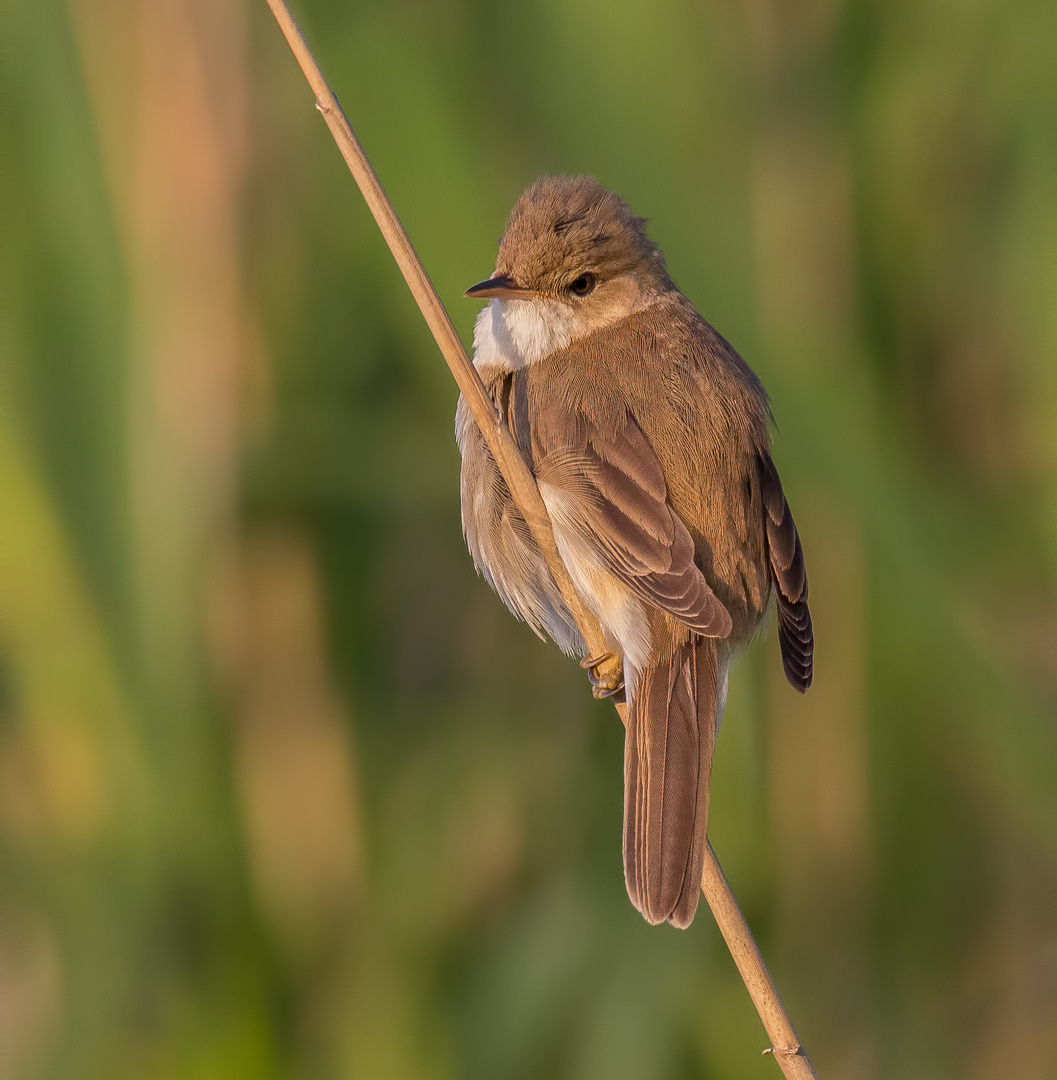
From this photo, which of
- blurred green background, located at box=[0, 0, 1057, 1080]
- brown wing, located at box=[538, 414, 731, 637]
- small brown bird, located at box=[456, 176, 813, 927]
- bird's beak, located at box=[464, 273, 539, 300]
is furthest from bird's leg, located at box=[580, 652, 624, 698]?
bird's beak, located at box=[464, 273, 539, 300]

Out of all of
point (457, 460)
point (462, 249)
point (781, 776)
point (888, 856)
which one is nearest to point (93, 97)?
point (462, 249)

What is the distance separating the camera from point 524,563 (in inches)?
107

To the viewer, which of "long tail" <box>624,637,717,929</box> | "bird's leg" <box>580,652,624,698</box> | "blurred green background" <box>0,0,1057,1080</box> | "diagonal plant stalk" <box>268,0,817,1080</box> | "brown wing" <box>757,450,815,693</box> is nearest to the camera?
"diagonal plant stalk" <box>268,0,817,1080</box>

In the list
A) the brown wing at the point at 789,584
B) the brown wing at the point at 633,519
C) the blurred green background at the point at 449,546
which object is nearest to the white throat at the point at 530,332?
the blurred green background at the point at 449,546

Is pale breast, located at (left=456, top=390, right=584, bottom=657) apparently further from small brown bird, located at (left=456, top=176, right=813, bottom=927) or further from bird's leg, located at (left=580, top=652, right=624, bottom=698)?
bird's leg, located at (left=580, top=652, right=624, bottom=698)

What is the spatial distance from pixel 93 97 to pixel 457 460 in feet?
3.84

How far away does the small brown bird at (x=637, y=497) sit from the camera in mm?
2402

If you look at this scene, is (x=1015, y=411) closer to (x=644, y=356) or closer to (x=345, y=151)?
(x=644, y=356)

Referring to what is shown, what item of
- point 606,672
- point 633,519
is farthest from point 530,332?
point 606,672

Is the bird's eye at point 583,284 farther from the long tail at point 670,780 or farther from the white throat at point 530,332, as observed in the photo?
the long tail at point 670,780

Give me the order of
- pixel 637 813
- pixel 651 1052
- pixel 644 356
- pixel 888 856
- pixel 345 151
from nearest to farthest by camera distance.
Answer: pixel 345 151, pixel 637 813, pixel 644 356, pixel 651 1052, pixel 888 856

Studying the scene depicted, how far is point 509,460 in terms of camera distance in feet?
7.65

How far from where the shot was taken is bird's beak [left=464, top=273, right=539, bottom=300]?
2631mm

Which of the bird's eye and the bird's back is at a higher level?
the bird's eye
